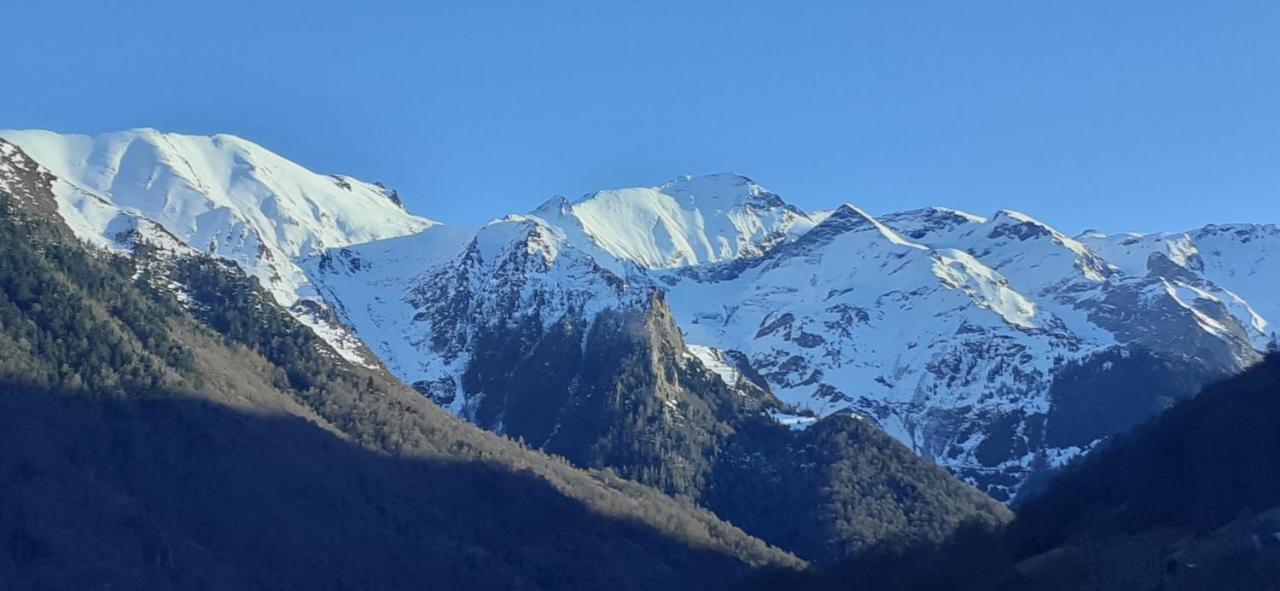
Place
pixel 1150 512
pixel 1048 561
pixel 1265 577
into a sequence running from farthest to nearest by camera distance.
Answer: pixel 1150 512, pixel 1048 561, pixel 1265 577

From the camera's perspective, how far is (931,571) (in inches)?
7707

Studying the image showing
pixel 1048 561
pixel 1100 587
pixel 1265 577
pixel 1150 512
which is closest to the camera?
pixel 1265 577

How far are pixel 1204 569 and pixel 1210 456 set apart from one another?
121 feet

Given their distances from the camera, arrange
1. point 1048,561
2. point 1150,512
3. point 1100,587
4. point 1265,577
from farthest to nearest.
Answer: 1. point 1150,512
2. point 1048,561
3. point 1100,587
4. point 1265,577

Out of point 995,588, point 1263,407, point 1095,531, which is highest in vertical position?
point 1263,407

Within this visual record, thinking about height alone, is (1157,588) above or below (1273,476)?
below

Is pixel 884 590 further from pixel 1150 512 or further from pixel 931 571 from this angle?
pixel 1150 512

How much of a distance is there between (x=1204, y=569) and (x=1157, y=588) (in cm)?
462

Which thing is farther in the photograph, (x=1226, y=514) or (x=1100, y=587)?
(x=1226, y=514)

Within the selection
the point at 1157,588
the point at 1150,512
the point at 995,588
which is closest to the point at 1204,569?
the point at 1157,588

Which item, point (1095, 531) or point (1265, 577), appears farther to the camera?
point (1095, 531)

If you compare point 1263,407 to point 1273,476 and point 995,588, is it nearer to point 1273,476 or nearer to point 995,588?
point 1273,476

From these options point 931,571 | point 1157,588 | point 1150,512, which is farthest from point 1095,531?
point 1157,588

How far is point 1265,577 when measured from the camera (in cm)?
15738
